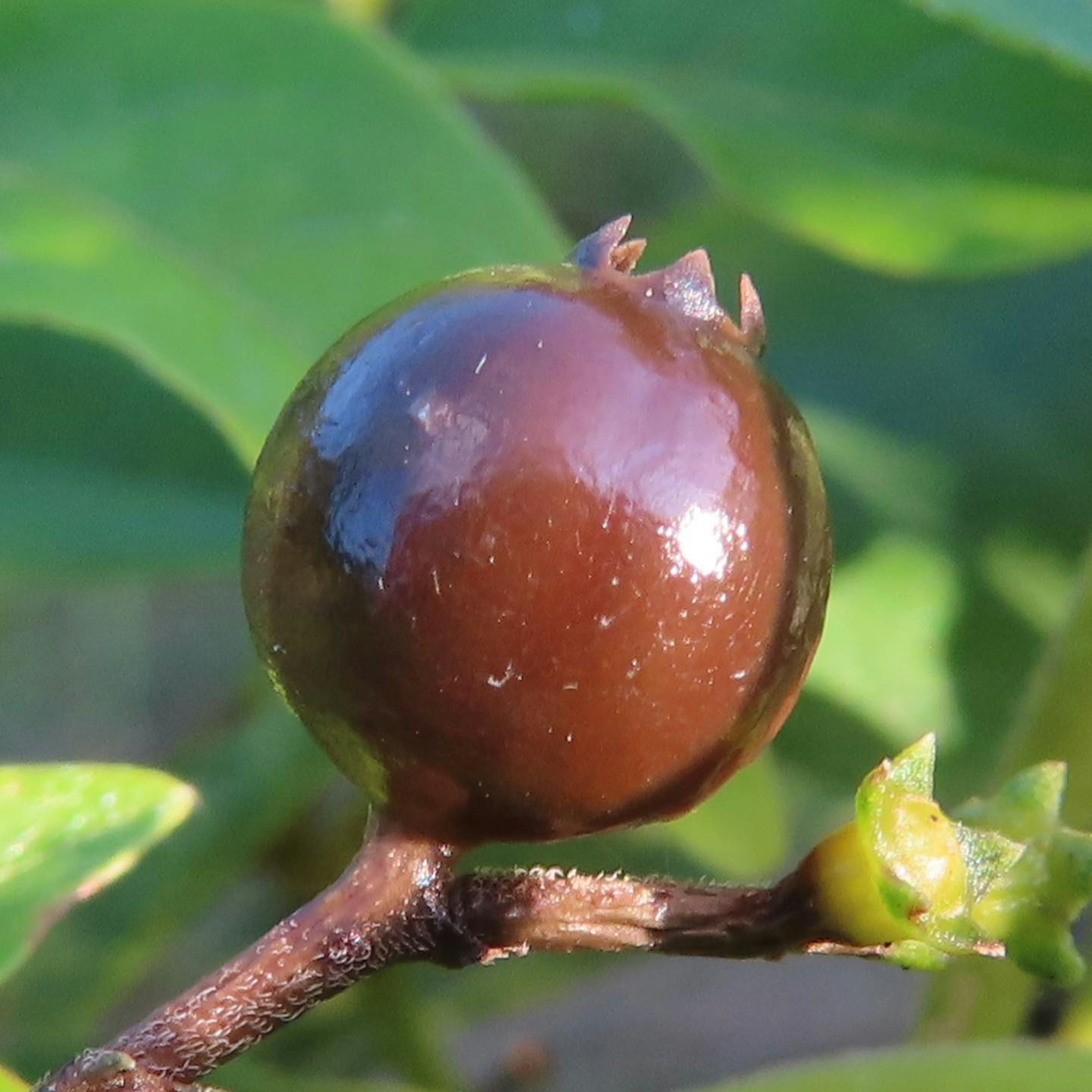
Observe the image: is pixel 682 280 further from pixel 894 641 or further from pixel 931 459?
pixel 931 459

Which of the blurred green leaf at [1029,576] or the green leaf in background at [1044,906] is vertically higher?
the green leaf in background at [1044,906]

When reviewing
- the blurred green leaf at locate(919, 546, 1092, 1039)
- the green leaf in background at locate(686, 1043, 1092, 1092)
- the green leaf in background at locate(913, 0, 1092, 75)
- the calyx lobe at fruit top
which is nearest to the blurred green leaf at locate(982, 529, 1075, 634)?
the blurred green leaf at locate(919, 546, 1092, 1039)

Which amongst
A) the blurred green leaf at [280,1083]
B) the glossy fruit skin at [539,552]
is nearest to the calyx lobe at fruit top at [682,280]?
the glossy fruit skin at [539,552]

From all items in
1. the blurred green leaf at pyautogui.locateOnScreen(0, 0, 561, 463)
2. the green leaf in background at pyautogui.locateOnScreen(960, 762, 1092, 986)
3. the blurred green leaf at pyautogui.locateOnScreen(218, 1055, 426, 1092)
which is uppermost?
the blurred green leaf at pyautogui.locateOnScreen(0, 0, 561, 463)

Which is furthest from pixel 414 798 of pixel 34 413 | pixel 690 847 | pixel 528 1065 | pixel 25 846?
pixel 528 1065

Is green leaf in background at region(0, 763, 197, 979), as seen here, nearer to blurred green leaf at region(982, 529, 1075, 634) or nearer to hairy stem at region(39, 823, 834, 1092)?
hairy stem at region(39, 823, 834, 1092)

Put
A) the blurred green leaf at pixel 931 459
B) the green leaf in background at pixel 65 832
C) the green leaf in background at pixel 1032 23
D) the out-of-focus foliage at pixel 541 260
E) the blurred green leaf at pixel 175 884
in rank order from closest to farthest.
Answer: the green leaf in background at pixel 65 832 < the green leaf in background at pixel 1032 23 < the out-of-focus foliage at pixel 541 260 < the blurred green leaf at pixel 931 459 < the blurred green leaf at pixel 175 884

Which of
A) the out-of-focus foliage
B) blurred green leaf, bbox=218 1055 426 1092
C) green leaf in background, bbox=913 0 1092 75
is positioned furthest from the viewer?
blurred green leaf, bbox=218 1055 426 1092

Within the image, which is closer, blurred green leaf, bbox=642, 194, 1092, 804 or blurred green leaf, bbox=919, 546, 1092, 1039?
blurred green leaf, bbox=919, 546, 1092, 1039

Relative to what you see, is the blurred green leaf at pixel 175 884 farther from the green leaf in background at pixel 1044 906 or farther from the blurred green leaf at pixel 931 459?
the green leaf in background at pixel 1044 906
